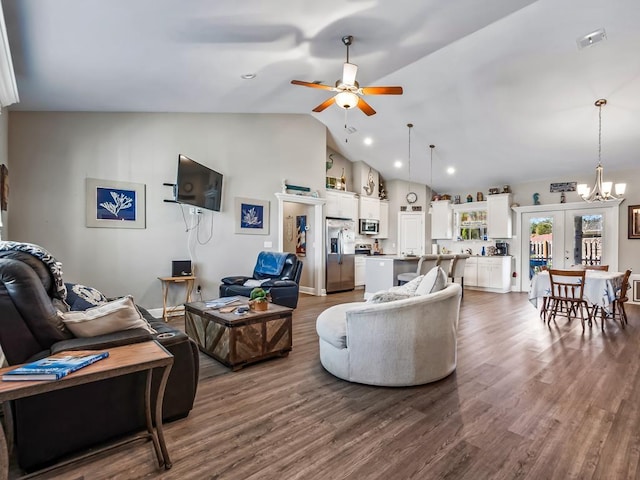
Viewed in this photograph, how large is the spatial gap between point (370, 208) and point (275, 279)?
152 inches

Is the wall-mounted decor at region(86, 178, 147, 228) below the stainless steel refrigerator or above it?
above

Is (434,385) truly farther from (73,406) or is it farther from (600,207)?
(600,207)

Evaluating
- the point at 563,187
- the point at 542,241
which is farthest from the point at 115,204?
the point at 563,187

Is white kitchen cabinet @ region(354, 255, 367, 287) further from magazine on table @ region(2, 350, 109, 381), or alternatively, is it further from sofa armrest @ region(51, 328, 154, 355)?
magazine on table @ region(2, 350, 109, 381)

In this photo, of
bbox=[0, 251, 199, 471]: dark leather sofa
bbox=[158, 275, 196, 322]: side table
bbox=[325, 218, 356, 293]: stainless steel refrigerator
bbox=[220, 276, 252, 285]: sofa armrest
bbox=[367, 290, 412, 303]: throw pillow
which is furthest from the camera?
bbox=[325, 218, 356, 293]: stainless steel refrigerator

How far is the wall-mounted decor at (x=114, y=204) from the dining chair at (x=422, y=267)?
14.4 feet

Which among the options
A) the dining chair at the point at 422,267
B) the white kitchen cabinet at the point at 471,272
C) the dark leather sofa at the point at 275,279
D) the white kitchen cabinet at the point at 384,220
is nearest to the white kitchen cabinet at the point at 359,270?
the white kitchen cabinet at the point at 384,220

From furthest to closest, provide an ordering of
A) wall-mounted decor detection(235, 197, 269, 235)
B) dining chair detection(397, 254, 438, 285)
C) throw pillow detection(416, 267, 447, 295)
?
wall-mounted decor detection(235, 197, 269, 235) → dining chair detection(397, 254, 438, 285) → throw pillow detection(416, 267, 447, 295)

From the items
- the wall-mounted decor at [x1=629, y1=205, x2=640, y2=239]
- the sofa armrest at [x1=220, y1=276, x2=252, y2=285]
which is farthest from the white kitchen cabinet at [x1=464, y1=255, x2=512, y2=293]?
the sofa armrest at [x1=220, y1=276, x2=252, y2=285]

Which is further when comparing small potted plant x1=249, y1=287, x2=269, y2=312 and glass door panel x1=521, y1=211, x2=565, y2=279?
glass door panel x1=521, y1=211, x2=565, y2=279

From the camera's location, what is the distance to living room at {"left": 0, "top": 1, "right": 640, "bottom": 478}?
12.9ft

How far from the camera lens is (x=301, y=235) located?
7422 millimetres

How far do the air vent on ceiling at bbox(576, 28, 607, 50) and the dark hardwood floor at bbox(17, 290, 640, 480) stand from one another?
3.40 meters

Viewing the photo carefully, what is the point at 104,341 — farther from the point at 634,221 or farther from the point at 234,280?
the point at 634,221
